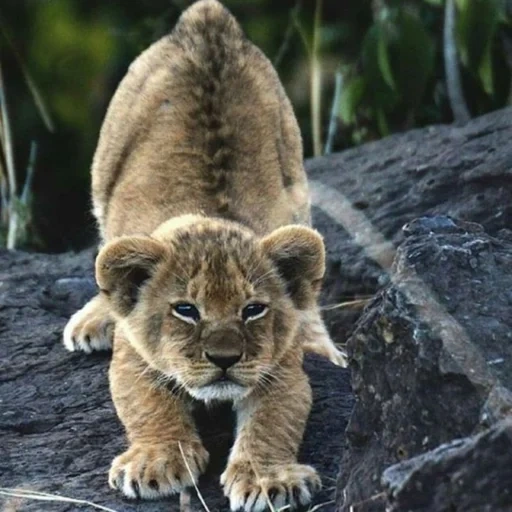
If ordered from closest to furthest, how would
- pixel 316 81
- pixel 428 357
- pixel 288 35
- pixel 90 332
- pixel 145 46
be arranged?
pixel 428 357 < pixel 90 332 < pixel 316 81 < pixel 288 35 < pixel 145 46

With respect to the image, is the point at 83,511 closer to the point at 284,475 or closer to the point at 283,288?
the point at 284,475

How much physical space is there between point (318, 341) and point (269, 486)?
1788 millimetres

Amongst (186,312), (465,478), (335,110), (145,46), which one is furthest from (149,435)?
(145,46)

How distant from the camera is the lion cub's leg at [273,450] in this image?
202 inches

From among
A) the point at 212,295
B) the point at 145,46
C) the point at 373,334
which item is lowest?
the point at 145,46

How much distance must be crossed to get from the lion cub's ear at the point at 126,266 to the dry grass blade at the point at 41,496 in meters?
0.85

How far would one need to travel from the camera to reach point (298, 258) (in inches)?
236

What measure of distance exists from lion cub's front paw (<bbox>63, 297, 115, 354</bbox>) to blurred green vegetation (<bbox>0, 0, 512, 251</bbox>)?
3.64 metres

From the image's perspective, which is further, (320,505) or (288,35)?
(288,35)

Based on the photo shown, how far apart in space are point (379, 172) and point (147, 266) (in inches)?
120

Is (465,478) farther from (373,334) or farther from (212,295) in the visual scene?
(212,295)

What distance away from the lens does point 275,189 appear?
7.06 metres

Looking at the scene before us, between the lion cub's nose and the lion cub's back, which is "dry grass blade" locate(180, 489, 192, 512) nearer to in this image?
the lion cub's nose

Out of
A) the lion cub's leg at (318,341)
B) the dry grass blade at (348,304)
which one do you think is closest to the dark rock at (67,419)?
the lion cub's leg at (318,341)
